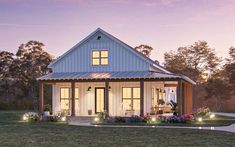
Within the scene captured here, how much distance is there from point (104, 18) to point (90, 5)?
4.99 meters

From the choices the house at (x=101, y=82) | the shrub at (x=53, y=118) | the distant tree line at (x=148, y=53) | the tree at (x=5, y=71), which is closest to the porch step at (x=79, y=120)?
the shrub at (x=53, y=118)

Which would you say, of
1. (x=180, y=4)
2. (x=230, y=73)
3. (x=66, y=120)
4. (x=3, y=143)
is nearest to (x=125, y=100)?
(x=66, y=120)

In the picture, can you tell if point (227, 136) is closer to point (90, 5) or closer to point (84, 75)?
point (84, 75)

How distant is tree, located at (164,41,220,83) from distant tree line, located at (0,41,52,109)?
17.6m

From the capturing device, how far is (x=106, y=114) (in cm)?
2831

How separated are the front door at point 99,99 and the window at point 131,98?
5.48ft

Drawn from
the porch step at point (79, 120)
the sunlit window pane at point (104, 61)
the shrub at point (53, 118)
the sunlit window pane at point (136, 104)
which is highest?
the sunlit window pane at point (104, 61)

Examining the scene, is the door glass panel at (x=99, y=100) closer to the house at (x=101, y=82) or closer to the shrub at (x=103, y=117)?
the house at (x=101, y=82)

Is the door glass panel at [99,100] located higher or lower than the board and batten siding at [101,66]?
lower

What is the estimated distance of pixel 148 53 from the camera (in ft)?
205

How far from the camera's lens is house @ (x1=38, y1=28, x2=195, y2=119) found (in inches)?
1262

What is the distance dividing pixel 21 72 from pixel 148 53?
16.8 metres

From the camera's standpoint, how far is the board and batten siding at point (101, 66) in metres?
32.4

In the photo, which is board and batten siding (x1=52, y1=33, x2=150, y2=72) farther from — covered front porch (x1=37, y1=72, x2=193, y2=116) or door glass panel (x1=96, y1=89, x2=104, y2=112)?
door glass panel (x1=96, y1=89, x2=104, y2=112)
